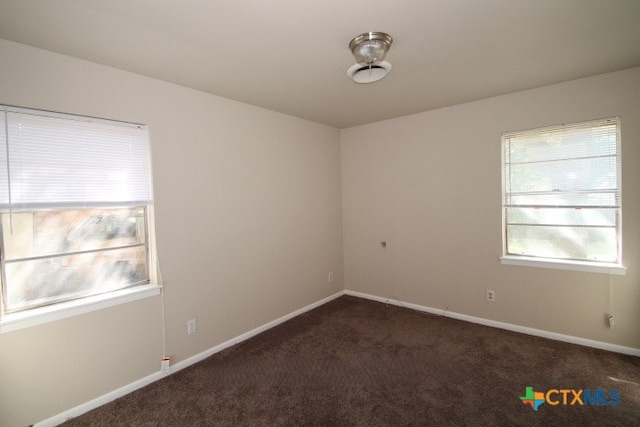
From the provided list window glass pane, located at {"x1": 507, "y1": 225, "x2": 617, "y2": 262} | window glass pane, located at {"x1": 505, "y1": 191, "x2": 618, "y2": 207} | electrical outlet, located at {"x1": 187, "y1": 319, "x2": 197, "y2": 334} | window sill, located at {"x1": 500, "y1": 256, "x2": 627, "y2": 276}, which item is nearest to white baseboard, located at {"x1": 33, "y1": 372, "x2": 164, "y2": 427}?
electrical outlet, located at {"x1": 187, "y1": 319, "x2": 197, "y2": 334}

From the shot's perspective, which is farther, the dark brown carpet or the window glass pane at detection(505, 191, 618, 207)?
the window glass pane at detection(505, 191, 618, 207)

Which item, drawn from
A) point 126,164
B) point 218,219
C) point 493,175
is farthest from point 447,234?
point 126,164

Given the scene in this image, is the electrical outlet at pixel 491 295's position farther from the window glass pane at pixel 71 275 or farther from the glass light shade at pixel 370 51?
the window glass pane at pixel 71 275

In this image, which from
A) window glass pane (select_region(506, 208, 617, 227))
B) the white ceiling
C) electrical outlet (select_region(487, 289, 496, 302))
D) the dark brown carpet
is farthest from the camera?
electrical outlet (select_region(487, 289, 496, 302))

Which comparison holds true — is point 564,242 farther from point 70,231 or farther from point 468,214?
point 70,231

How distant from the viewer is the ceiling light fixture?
1944 millimetres

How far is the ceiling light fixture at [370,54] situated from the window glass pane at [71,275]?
89.8 inches

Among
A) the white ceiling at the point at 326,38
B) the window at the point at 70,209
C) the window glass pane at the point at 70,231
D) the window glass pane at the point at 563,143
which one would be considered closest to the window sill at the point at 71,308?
the window at the point at 70,209

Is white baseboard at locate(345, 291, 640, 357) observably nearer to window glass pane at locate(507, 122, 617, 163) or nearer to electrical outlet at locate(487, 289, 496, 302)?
electrical outlet at locate(487, 289, 496, 302)

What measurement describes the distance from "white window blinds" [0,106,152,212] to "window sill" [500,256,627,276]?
3.65m

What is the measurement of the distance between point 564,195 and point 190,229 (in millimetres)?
3673

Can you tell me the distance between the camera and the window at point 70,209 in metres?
1.97

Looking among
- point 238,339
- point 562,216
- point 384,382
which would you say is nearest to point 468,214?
point 562,216

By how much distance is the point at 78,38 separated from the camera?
1.91 m
